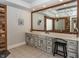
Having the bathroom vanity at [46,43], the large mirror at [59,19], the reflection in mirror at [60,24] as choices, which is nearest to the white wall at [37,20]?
the large mirror at [59,19]

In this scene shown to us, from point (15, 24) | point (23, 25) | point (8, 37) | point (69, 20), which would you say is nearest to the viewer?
point (69, 20)

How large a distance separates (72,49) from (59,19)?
1.64 metres

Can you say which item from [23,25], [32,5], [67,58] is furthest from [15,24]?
[67,58]

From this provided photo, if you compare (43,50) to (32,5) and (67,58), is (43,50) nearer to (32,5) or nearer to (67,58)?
(67,58)

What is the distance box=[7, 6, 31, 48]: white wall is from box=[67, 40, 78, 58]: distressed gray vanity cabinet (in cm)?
305

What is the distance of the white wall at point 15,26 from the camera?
430 cm

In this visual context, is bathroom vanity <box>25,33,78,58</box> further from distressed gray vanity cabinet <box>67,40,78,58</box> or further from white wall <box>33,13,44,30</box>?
white wall <box>33,13,44,30</box>

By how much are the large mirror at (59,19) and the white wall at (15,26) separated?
0.91 metres

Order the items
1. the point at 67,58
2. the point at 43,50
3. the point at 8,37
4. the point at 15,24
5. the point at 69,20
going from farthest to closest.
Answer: the point at 15,24 → the point at 8,37 → the point at 43,50 → the point at 69,20 → the point at 67,58

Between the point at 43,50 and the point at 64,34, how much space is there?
1.28 metres

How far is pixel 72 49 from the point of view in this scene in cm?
275

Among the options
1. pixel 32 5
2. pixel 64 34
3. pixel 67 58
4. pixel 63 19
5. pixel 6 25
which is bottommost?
pixel 67 58

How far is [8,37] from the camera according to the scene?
4.24m

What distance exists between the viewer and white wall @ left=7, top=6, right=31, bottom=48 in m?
4.30
